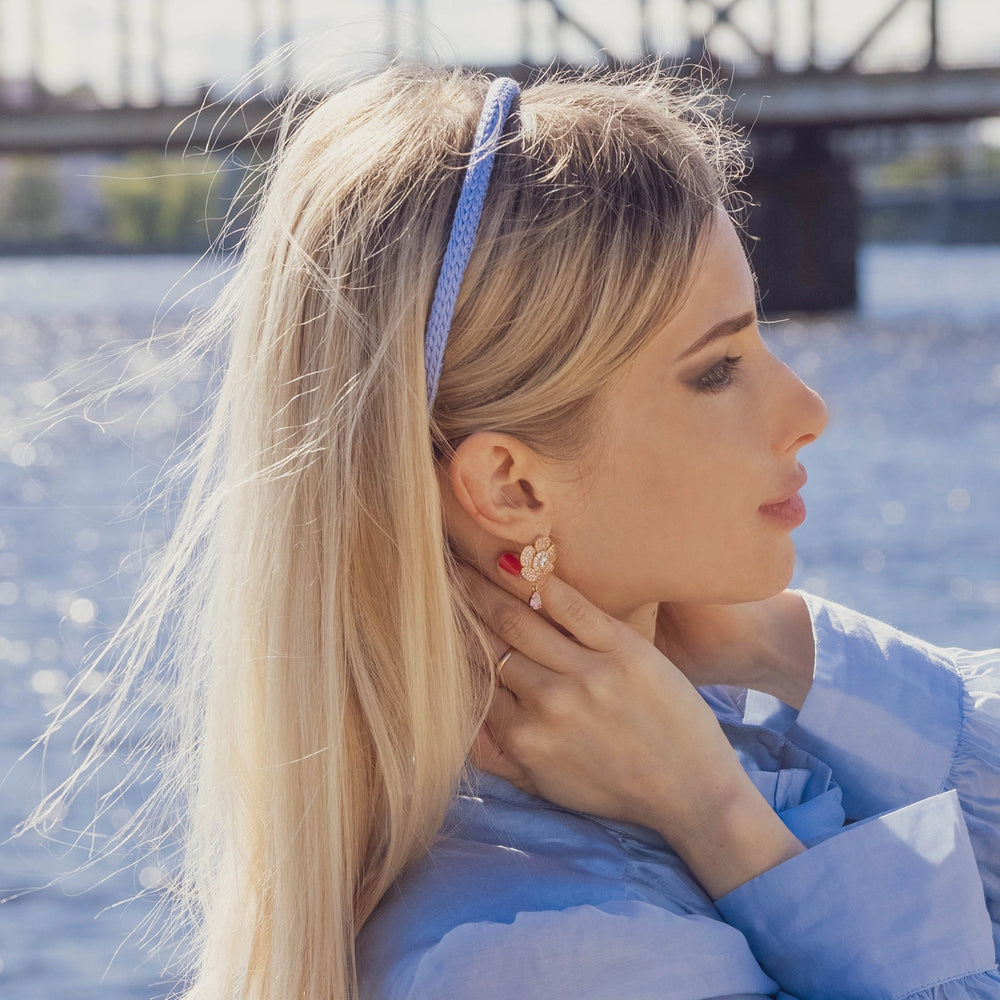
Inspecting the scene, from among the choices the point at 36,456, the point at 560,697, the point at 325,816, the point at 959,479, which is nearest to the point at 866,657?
the point at 560,697

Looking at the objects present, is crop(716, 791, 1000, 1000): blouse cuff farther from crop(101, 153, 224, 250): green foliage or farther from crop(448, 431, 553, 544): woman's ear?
crop(101, 153, 224, 250): green foliage

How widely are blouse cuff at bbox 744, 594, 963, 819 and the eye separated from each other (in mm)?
454

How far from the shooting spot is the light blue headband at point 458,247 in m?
1.68

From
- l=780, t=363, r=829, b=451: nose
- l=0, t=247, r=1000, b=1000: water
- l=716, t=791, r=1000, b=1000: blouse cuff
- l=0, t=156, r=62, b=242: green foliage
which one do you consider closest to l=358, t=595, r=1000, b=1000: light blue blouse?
l=716, t=791, r=1000, b=1000: blouse cuff

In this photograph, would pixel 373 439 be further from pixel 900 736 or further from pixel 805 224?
pixel 805 224

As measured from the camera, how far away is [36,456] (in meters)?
17.2

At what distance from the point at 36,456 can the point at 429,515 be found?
16390 mm

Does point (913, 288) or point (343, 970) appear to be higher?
point (343, 970)

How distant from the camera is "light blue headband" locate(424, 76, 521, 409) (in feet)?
5.50

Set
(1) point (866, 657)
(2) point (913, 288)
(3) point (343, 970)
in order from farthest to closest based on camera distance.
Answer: (2) point (913, 288)
(1) point (866, 657)
(3) point (343, 970)

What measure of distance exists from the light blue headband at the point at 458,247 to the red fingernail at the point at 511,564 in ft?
0.74

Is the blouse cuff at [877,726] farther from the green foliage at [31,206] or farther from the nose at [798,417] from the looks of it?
the green foliage at [31,206]

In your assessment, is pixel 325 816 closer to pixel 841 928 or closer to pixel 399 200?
pixel 841 928

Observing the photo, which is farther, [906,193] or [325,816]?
[906,193]
